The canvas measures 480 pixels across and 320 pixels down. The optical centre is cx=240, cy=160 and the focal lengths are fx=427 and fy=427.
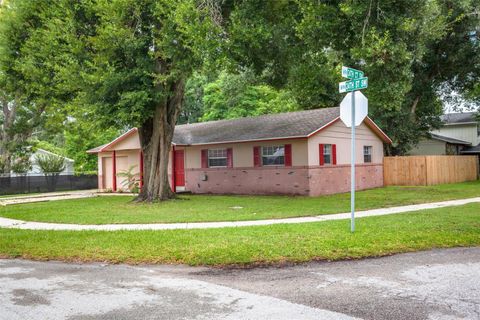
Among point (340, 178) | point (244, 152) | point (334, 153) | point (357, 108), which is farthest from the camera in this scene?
point (244, 152)

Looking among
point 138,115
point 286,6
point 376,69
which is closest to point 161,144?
point 138,115

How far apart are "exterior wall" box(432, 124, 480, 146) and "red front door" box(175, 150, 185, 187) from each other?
24601mm

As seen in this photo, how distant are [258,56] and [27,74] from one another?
844 centimetres

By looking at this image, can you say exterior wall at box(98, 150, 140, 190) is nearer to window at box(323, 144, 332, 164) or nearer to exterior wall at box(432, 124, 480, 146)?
window at box(323, 144, 332, 164)

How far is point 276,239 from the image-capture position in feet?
26.1

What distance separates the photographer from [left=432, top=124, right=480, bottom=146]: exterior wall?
36.7 meters

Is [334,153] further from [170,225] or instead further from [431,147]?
[431,147]

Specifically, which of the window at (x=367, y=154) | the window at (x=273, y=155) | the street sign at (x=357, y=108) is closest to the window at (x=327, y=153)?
the window at (x=273, y=155)

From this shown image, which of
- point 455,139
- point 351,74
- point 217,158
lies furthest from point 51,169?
point 455,139

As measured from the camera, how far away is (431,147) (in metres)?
33.2

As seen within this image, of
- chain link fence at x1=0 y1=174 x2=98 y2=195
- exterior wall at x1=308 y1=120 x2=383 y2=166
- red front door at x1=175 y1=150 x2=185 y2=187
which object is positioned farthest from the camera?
chain link fence at x1=0 y1=174 x2=98 y2=195

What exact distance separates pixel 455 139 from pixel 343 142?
19606mm

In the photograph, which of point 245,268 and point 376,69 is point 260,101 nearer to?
point 376,69

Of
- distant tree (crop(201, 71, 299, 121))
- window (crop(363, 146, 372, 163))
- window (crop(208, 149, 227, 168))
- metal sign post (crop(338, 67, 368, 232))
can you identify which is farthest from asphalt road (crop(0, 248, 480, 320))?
distant tree (crop(201, 71, 299, 121))
